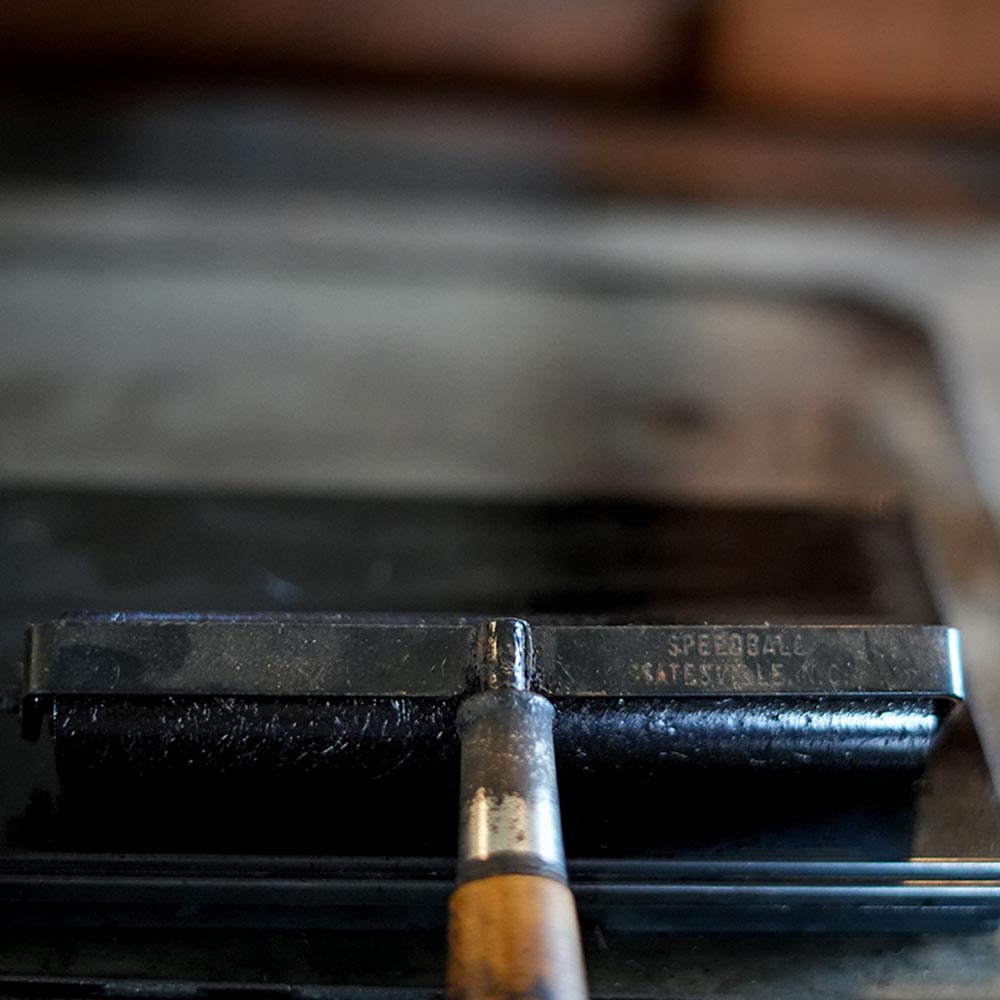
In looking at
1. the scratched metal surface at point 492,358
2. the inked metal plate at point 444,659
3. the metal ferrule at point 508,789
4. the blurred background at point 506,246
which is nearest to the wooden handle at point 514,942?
the metal ferrule at point 508,789

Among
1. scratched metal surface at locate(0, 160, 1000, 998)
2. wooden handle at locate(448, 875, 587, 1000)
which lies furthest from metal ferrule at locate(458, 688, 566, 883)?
scratched metal surface at locate(0, 160, 1000, 998)

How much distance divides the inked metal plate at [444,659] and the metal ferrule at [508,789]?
29 mm

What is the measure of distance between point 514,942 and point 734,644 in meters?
0.22

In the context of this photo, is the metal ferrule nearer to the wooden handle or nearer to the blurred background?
the wooden handle

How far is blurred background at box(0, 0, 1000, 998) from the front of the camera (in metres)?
1.21

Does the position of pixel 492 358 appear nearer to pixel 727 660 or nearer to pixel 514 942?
pixel 727 660

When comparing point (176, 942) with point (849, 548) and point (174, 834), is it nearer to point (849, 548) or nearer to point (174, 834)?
point (174, 834)

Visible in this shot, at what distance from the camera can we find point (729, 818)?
65 cm

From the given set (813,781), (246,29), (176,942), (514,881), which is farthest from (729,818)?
(246,29)

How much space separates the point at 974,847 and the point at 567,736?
0.74 feet

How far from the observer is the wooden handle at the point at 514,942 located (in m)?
0.46

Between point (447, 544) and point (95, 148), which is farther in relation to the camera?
point (95, 148)

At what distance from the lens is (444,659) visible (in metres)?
0.61

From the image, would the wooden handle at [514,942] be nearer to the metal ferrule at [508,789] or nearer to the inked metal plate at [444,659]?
the metal ferrule at [508,789]
